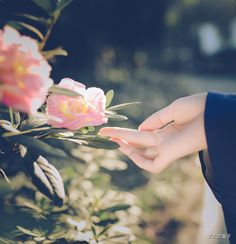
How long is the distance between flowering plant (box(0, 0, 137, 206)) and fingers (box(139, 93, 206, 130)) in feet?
0.38

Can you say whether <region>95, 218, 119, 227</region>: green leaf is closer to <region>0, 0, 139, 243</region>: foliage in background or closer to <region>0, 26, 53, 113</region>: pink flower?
<region>0, 0, 139, 243</region>: foliage in background

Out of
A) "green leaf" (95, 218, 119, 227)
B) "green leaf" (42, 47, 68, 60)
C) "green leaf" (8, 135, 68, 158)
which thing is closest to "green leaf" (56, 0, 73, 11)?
"green leaf" (42, 47, 68, 60)

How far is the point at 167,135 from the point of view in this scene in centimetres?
104

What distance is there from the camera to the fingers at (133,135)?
1016mm

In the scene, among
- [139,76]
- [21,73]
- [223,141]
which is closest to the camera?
[21,73]

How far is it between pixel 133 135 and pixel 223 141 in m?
0.20

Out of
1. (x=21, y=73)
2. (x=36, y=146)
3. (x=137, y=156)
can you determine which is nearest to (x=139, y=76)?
(x=137, y=156)

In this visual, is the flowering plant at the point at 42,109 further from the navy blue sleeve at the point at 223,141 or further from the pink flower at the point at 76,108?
the navy blue sleeve at the point at 223,141

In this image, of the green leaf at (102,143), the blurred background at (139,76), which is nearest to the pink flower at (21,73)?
the green leaf at (102,143)

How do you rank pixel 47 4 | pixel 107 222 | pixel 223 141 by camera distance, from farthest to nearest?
pixel 107 222 < pixel 223 141 < pixel 47 4

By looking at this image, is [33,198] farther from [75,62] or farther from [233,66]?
[233,66]

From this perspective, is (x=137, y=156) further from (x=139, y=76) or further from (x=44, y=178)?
(x=139, y=76)

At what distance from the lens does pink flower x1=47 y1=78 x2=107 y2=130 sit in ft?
2.92

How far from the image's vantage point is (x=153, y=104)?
539cm
